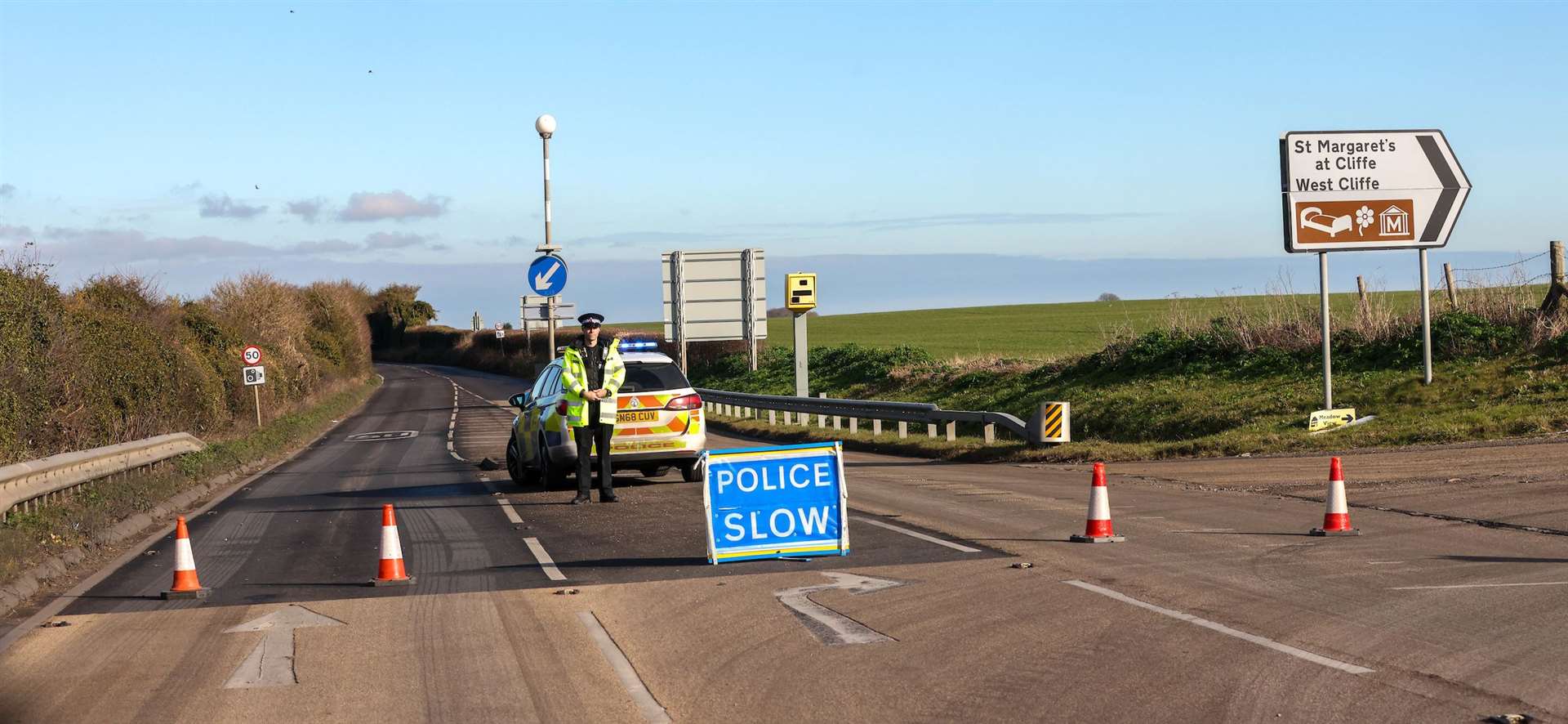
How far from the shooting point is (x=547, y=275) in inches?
1022

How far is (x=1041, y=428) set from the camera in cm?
2253

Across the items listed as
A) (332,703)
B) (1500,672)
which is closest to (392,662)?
(332,703)

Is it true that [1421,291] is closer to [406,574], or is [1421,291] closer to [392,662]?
[406,574]

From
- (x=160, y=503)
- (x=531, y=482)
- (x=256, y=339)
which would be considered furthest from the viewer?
(x=256, y=339)

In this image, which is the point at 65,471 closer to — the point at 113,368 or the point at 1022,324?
the point at 113,368

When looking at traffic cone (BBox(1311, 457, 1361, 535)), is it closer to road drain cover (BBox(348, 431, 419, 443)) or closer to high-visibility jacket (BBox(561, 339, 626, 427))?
high-visibility jacket (BBox(561, 339, 626, 427))

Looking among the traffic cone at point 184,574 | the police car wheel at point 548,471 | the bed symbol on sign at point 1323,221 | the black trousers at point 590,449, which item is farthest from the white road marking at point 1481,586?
the bed symbol on sign at point 1323,221

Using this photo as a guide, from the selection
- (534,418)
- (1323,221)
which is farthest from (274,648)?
(1323,221)

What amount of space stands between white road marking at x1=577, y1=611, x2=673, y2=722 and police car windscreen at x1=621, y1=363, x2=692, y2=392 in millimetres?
7896

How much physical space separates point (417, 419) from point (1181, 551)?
38096mm

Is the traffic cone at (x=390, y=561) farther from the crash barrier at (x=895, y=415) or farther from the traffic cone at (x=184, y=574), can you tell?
the crash barrier at (x=895, y=415)

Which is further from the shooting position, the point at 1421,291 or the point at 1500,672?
the point at 1421,291

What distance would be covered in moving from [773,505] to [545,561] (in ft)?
6.67

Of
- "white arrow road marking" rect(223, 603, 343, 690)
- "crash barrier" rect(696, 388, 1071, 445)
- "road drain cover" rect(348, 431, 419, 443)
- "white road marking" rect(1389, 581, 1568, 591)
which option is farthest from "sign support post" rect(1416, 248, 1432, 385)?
"road drain cover" rect(348, 431, 419, 443)
